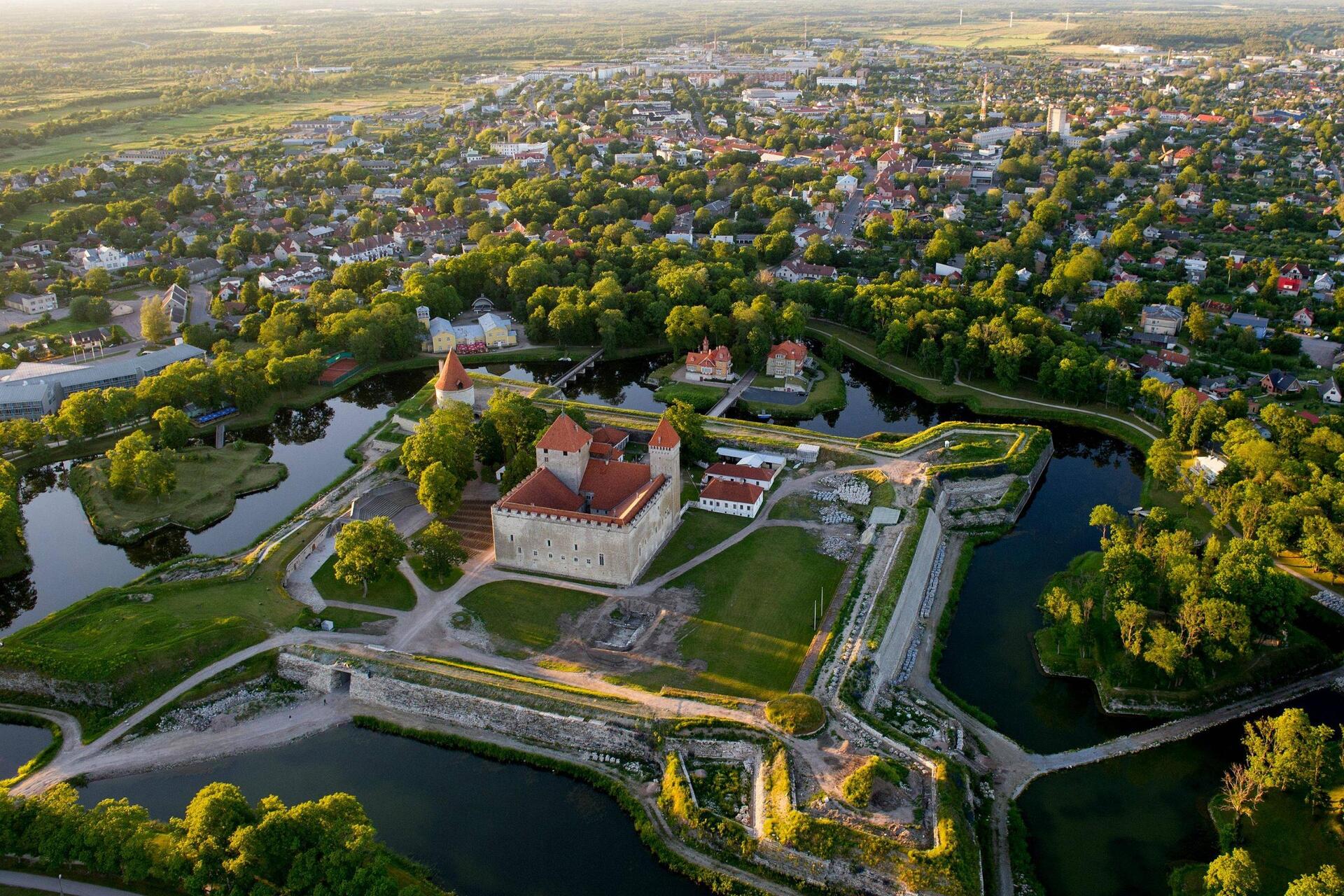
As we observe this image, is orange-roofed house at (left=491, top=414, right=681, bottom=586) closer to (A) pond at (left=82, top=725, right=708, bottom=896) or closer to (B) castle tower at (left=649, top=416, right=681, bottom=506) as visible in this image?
(B) castle tower at (left=649, top=416, right=681, bottom=506)

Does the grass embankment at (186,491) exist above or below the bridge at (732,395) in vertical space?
above

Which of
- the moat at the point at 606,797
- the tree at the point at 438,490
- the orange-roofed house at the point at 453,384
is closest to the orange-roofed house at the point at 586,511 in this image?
the tree at the point at 438,490

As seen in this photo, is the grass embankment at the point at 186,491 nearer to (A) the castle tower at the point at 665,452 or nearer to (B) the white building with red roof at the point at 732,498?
(A) the castle tower at the point at 665,452

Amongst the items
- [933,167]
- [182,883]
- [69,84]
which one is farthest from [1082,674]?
[69,84]

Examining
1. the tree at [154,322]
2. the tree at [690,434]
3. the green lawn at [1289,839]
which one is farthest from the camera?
the tree at [154,322]

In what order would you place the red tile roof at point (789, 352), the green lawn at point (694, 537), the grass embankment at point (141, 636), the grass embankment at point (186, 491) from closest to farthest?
the grass embankment at point (141, 636)
the green lawn at point (694, 537)
the grass embankment at point (186, 491)
the red tile roof at point (789, 352)

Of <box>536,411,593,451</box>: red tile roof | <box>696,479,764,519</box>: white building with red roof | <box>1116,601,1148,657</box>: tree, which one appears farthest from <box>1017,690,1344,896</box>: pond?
<box>536,411,593,451</box>: red tile roof

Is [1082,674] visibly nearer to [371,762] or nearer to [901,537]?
[901,537]
